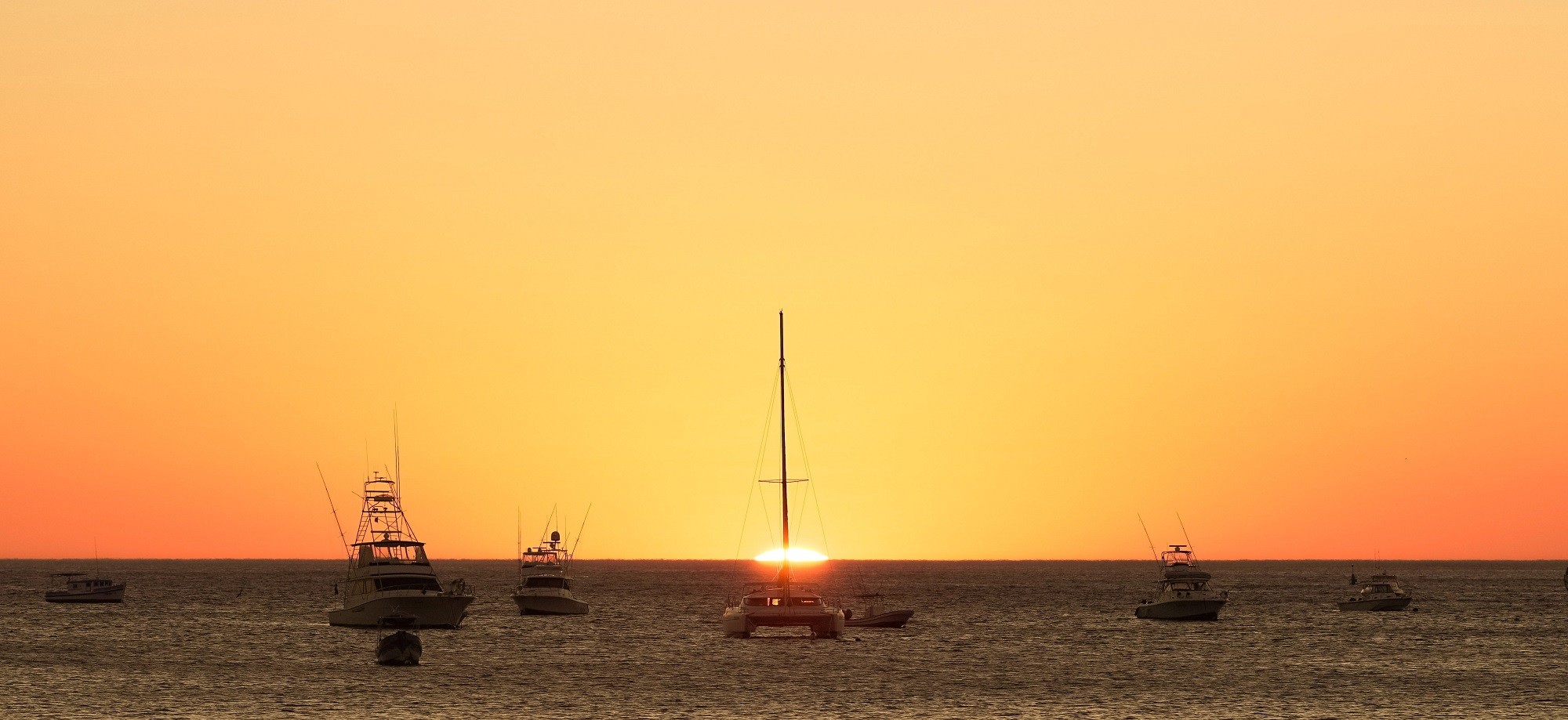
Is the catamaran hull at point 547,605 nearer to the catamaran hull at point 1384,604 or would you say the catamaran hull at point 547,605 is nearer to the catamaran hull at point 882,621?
the catamaran hull at point 882,621

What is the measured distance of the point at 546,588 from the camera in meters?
161

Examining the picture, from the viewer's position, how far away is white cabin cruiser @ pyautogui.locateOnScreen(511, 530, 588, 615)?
15600cm

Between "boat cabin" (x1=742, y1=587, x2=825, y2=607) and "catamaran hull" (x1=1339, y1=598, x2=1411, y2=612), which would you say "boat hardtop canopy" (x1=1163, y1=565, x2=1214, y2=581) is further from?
"boat cabin" (x1=742, y1=587, x2=825, y2=607)

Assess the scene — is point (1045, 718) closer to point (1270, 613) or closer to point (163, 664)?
point (163, 664)

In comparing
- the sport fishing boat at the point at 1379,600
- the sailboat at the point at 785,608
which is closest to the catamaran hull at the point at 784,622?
the sailboat at the point at 785,608

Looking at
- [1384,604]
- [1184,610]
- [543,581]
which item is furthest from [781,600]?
[1384,604]

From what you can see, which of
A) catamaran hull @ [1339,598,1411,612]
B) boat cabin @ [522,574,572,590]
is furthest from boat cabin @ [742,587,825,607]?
catamaran hull @ [1339,598,1411,612]

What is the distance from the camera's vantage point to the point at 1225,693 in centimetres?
8319

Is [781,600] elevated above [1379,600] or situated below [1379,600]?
above

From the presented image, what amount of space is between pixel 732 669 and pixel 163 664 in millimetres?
32830

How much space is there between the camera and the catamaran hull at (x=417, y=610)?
110 meters

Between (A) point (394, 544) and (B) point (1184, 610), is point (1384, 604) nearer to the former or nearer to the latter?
(B) point (1184, 610)

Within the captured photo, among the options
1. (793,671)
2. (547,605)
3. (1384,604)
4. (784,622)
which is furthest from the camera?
(1384,604)

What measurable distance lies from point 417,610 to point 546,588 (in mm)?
49717
